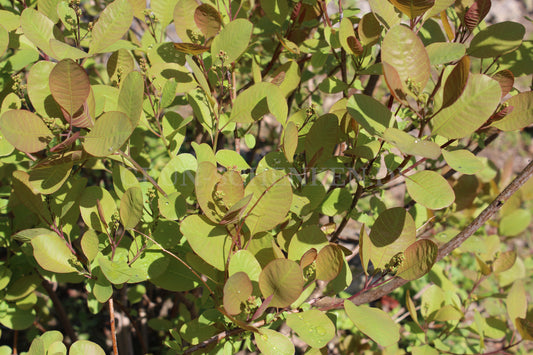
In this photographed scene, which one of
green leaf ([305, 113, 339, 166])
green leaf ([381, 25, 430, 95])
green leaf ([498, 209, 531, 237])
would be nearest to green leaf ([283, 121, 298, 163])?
green leaf ([305, 113, 339, 166])

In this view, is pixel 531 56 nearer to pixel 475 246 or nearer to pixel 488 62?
pixel 488 62

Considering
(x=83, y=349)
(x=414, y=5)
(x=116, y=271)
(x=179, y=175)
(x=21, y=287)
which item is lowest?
(x=21, y=287)

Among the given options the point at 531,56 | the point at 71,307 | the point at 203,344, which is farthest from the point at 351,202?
the point at 71,307

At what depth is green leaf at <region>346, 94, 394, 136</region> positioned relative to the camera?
794mm

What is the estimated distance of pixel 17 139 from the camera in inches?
31.0

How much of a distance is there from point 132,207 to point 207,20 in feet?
1.53

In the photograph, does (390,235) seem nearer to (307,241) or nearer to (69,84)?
(307,241)

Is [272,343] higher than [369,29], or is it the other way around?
[369,29]

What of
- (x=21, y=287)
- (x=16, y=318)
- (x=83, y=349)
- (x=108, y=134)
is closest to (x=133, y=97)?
(x=108, y=134)

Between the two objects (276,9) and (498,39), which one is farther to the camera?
(276,9)

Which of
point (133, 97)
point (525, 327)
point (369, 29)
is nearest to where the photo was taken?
point (133, 97)

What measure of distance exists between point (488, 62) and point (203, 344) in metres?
1.07

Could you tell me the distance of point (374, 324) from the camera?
2.52 ft

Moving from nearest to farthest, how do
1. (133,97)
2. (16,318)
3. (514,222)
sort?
(133,97), (16,318), (514,222)
